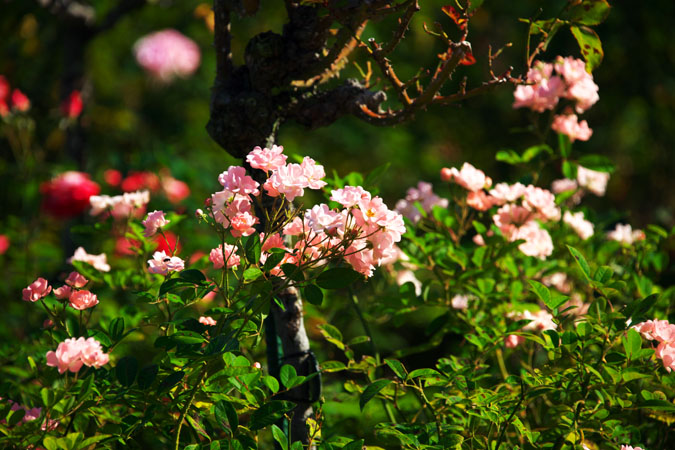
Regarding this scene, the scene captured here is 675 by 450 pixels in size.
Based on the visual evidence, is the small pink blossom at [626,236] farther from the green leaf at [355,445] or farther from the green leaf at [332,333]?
the green leaf at [355,445]

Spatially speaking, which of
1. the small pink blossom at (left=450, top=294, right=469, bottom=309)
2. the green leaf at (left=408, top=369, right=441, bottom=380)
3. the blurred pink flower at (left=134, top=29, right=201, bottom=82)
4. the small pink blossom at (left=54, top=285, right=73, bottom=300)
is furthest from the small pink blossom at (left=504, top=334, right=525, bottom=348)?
the blurred pink flower at (left=134, top=29, right=201, bottom=82)

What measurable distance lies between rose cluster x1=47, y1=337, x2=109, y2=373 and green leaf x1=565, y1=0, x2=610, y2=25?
35.5 inches

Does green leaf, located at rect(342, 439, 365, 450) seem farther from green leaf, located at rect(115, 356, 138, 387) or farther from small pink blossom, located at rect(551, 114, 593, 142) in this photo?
small pink blossom, located at rect(551, 114, 593, 142)

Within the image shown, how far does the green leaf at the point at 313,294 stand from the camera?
2.82 ft

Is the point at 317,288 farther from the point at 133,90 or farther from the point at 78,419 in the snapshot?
the point at 133,90

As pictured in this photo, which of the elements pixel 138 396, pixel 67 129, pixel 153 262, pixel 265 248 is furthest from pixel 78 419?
pixel 67 129

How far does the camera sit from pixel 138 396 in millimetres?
926

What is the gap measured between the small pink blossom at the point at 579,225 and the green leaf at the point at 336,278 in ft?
2.71

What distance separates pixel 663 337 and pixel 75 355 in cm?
85

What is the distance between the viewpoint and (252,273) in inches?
34.1

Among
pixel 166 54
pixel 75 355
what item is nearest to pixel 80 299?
pixel 75 355

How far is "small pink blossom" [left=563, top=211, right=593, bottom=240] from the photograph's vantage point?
59.5 inches

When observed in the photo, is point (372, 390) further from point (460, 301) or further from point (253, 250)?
point (460, 301)

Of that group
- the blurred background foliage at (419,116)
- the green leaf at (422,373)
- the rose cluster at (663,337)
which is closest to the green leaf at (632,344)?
the rose cluster at (663,337)
